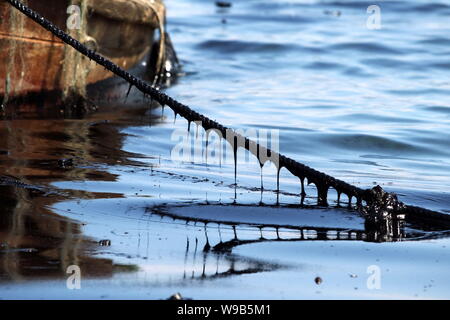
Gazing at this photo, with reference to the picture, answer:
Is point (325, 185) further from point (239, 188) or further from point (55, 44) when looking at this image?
point (55, 44)

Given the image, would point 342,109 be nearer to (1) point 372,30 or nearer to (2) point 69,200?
(2) point 69,200

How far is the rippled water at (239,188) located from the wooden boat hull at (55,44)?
0.35m

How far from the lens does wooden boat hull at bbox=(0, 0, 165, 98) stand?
8.02 m

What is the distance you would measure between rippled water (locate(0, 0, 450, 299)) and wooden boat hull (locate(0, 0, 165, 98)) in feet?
1.15

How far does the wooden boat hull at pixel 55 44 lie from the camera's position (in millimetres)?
8023

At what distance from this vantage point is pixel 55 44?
8.45 metres

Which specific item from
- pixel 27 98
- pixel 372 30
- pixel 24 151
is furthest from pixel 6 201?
pixel 372 30

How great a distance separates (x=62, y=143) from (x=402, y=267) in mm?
3396

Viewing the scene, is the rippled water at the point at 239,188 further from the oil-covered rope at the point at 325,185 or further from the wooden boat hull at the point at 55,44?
the wooden boat hull at the point at 55,44

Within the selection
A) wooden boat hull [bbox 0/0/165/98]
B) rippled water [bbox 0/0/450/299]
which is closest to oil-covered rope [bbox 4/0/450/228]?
rippled water [bbox 0/0/450/299]

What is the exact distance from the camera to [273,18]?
17.4 meters

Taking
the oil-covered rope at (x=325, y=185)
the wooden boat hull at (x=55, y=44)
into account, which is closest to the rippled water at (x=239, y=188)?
the oil-covered rope at (x=325, y=185)
